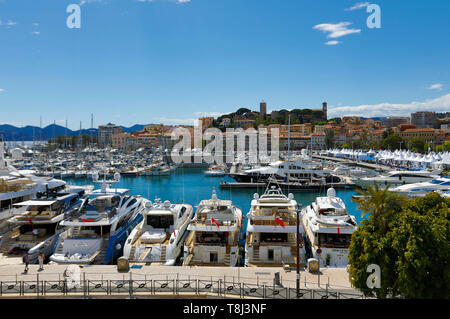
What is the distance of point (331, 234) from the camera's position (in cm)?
1900

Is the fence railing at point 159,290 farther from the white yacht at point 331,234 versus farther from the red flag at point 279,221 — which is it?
the red flag at point 279,221

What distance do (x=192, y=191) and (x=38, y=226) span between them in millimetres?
30663

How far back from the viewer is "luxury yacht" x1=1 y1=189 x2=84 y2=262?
19.3 m

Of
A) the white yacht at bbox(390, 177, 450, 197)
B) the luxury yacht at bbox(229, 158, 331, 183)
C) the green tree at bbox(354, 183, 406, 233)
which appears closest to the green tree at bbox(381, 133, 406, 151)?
the luxury yacht at bbox(229, 158, 331, 183)

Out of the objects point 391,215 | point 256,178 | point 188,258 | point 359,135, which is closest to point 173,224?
point 188,258

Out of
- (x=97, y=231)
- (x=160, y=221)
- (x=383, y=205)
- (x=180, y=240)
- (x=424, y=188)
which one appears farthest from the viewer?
(x=424, y=188)

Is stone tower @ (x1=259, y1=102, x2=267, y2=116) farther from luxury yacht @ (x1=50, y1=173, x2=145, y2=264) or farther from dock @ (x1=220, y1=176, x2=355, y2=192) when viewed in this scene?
luxury yacht @ (x1=50, y1=173, x2=145, y2=264)

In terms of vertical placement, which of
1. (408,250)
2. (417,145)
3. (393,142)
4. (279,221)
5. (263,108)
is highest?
(263,108)

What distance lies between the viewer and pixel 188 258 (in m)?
17.8

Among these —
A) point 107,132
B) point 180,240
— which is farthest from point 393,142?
point 107,132

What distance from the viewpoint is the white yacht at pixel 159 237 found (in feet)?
56.6

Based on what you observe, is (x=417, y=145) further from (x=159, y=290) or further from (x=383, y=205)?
(x=159, y=290)

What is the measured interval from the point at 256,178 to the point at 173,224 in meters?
36.9

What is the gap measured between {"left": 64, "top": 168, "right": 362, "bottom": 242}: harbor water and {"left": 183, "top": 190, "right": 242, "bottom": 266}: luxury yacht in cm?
1469
